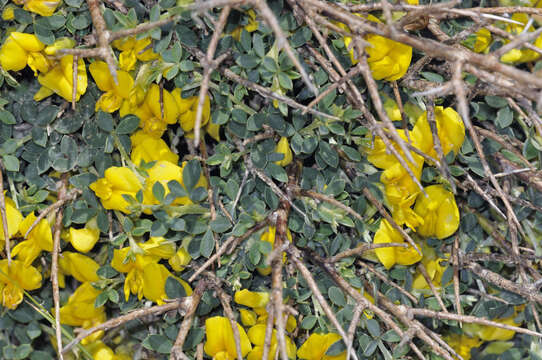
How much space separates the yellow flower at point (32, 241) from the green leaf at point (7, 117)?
0.58ft

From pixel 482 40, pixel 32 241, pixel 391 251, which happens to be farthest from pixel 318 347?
pixel 482 40

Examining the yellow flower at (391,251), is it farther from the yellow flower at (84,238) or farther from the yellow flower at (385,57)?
the yellow flower at (84,238)

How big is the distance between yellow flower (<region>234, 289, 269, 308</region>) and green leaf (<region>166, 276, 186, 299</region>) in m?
0.11

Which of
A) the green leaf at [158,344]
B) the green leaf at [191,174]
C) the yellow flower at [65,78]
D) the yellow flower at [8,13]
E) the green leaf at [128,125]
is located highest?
the yellow flower at [8,13]

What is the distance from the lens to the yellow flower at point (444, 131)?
1.20 meters

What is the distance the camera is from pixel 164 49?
113 cm

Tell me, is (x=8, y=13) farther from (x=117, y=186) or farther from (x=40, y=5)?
(x=117, y=186)

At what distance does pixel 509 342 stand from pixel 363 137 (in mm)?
550

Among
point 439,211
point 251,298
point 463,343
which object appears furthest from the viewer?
point 463,343

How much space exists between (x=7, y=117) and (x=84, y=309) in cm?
39

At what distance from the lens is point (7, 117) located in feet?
3.97

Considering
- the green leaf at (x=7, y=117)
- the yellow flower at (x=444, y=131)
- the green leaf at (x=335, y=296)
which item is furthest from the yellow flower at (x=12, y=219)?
the yellow flower at (x=444, y=131)

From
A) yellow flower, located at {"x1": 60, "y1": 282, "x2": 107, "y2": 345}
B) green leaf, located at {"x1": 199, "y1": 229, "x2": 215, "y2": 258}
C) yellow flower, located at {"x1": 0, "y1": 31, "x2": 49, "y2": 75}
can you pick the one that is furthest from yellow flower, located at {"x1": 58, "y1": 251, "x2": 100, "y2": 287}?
yellow flower, located at {"x1": 0, "y1": 31, "x2": 49, "y2": 75}

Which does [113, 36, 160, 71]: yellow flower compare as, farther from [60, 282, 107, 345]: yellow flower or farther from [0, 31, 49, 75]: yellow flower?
[60, 282, 107, 345]: yellow flower
